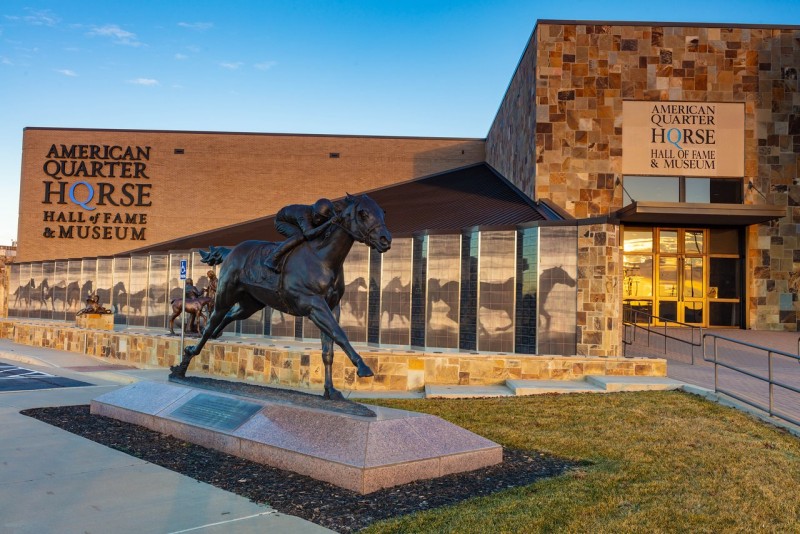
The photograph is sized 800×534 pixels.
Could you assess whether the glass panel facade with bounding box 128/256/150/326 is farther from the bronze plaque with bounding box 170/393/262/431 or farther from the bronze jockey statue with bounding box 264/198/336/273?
the bronze jockey statue with bounding box 264/198/336/273

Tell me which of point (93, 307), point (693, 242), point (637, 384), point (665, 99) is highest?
point (665, 99)

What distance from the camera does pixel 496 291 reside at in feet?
53.2

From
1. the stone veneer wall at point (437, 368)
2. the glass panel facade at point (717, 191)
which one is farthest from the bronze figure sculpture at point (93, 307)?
the glass panel facade at point (717, 191)

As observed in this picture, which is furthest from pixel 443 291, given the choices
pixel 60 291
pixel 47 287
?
pixel 47 287

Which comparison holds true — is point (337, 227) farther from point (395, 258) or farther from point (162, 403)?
point (395, 258)

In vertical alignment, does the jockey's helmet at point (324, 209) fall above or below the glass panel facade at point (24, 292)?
above

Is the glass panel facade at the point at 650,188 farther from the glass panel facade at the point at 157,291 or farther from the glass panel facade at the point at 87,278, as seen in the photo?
the glass panel facade at the point at 87,278

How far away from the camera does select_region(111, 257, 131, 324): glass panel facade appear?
90.1ft

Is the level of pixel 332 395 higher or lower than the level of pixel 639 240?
lower

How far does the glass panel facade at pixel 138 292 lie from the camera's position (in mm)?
26484

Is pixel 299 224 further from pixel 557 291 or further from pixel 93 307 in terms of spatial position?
pixel 93 307

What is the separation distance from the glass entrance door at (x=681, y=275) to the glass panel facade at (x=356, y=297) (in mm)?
13296

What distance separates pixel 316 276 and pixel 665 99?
19.6 meters

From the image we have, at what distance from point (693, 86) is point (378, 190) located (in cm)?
1783
